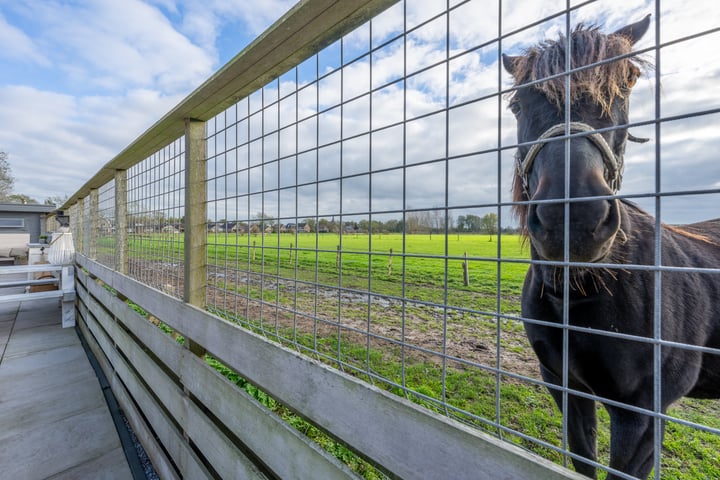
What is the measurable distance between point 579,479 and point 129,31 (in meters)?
7.22

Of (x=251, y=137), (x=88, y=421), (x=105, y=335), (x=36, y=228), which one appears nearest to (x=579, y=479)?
(x=251, y=137)

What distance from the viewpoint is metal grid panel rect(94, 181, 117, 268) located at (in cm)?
317

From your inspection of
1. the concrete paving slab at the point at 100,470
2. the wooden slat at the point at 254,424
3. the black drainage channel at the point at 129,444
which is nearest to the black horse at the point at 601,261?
the wooden slat at the point at 254,424

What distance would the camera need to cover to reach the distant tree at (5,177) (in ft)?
73.5

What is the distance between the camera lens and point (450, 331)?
4.62 metres

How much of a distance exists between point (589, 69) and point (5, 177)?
34.5m

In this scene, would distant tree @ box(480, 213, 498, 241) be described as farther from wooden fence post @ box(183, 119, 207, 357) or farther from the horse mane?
wooden fence post @ box(183, 119, 207, 357)

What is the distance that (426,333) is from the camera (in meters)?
4.83

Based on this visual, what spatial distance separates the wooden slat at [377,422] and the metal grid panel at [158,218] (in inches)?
38.4

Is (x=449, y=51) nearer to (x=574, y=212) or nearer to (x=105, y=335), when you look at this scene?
(x=574, y=212)

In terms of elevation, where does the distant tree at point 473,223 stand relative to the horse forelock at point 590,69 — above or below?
below

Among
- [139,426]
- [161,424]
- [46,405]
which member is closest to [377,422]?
[161,424]

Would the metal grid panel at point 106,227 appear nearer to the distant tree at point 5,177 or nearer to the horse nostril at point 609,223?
the horse nostril at point 609,223

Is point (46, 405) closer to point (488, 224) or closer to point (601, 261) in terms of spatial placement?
point (488, 224)
